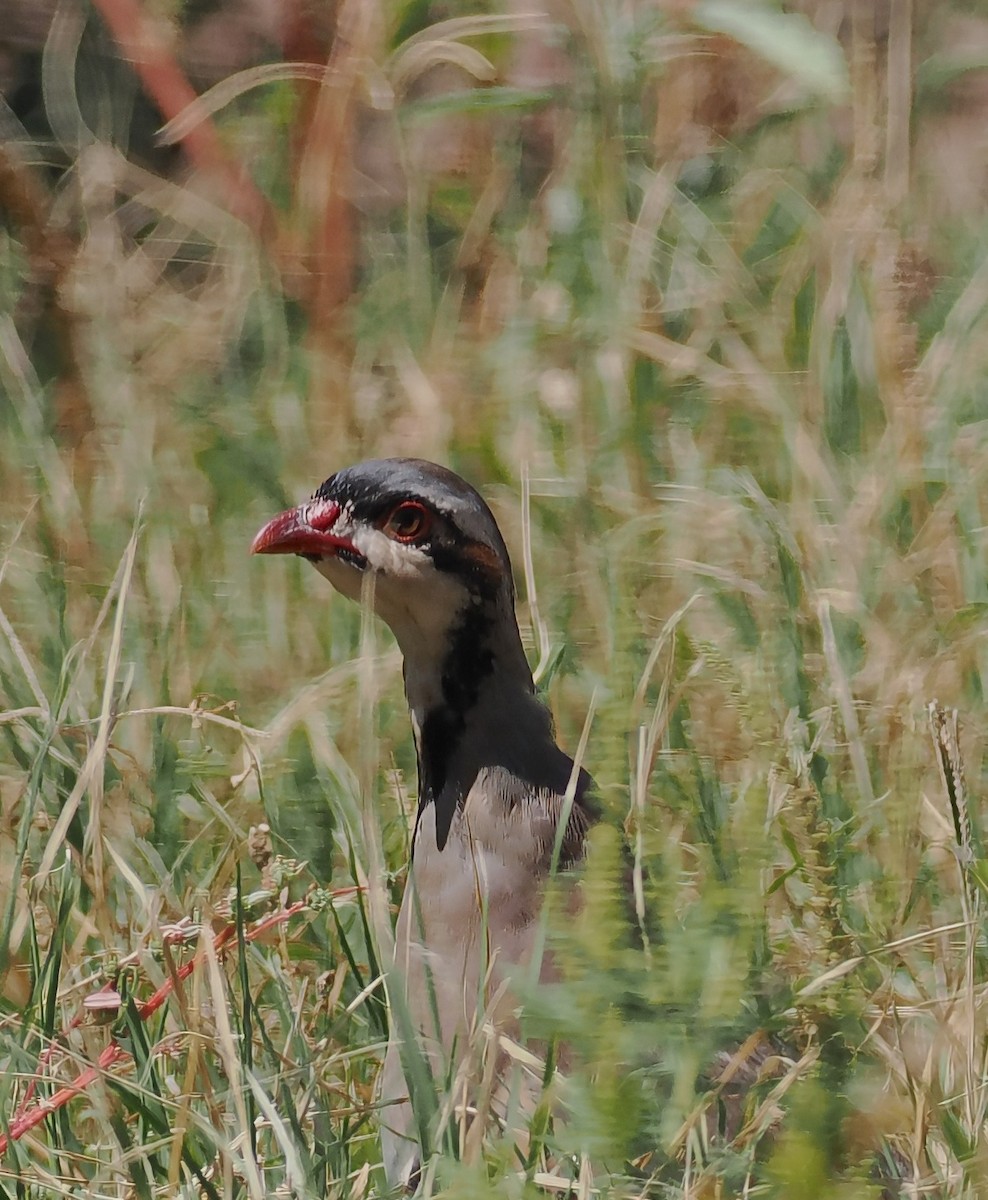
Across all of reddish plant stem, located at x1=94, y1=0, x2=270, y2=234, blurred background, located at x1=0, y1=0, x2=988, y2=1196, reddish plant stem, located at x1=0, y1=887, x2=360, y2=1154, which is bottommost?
reddish plant stem, located at x1=0, y1=887, x2=360, y2=1154

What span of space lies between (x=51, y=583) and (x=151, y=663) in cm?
38

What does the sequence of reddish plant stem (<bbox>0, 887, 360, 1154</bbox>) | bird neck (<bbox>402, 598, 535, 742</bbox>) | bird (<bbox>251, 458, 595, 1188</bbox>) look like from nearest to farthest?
reddish plant stem (<bbox>0, 887, 360, 1154</bbox>), bird (<bbox>251, 458, 595, 1188</bbox>), bird neck (<bbox>402, 598, 535, 742</bbox>)

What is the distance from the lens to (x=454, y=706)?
116 inches

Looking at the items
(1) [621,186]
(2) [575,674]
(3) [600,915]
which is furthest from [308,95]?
(3) [600,915]

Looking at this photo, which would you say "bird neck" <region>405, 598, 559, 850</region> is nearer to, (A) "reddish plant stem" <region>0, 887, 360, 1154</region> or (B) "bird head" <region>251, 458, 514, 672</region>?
(B) "bird head" <region>251, 458, 514, 672</region>

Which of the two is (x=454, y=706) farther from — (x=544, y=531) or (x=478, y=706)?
(x=544, y=531)

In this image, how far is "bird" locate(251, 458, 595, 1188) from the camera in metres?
2.82

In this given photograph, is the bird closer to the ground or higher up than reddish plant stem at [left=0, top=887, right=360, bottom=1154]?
higher up

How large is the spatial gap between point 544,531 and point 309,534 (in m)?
1.63

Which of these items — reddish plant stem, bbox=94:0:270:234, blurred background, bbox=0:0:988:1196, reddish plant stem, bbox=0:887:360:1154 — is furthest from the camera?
reddish plant stem, bbox=94:0:270:234

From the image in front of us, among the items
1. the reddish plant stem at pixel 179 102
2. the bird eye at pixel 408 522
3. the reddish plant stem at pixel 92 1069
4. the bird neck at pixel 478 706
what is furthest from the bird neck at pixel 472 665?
the reddish plant stem at pixel 179 102

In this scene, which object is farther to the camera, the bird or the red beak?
the red beak

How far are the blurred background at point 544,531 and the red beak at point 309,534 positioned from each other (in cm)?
21

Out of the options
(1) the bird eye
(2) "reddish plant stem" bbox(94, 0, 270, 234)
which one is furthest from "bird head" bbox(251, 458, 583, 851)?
(2) "reddish plant stem" bbox(94, 0, 270, 234)
